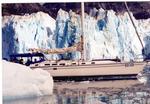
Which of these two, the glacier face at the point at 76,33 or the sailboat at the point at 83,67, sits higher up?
the glacier face at the point at 76,33

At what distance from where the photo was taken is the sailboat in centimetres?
410

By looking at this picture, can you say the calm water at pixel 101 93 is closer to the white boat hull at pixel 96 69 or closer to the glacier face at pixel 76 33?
the white boat hull at pixel 96 69

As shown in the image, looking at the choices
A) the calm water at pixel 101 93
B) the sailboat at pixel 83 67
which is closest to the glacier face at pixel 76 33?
the sailboat at pixel 83 67

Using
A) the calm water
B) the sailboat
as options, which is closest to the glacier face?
the sailboat

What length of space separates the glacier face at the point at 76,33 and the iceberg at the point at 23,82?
12cm

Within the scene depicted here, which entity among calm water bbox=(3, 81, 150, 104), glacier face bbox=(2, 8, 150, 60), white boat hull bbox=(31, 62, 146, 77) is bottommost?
calm water bbox=(3, 81, 150, 104)

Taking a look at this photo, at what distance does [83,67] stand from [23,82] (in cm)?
42

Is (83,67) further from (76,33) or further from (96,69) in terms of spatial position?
(76,33)

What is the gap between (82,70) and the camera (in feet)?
13.5

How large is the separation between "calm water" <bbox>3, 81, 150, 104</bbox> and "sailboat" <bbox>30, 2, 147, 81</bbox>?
0.05 metres

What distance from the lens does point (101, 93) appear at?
162 inches

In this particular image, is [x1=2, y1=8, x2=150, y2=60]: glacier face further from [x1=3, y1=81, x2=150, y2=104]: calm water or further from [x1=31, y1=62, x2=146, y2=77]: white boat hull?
[x1=3, y1=81, x2=150, y2=104]: calm water

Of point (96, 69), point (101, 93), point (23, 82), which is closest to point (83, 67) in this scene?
point (96, 69)

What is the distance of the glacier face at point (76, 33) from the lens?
411 centimetres
